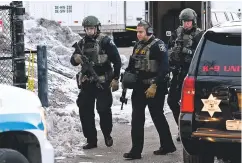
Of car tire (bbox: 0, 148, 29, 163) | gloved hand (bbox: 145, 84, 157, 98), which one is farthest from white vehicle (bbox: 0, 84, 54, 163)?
gloved hand (bbox: 145, 84, 157, 98)

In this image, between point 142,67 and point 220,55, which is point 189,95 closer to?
point 220,55

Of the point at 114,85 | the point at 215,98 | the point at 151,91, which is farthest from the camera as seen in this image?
→ the point at 114,85

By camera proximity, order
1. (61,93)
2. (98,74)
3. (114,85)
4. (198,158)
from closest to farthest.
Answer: (198,158) < (114,85) < (98,74) < (61,93)

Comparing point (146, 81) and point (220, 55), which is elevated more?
point (220, 55)

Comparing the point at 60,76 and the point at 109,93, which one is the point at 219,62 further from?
the point at 60,76

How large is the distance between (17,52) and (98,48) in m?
1.74

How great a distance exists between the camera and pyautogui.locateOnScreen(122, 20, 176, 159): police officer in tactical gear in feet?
23.3

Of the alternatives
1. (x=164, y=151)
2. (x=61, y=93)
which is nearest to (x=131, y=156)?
(x=164, y=151)

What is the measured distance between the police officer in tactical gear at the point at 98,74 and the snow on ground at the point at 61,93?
395mm

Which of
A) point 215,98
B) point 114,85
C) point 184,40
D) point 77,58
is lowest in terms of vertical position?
point 114,85

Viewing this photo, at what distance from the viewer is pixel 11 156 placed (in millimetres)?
4762

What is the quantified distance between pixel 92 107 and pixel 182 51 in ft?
4.66

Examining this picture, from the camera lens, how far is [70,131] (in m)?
8.52

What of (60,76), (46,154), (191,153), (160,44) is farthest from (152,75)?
(60,76)
